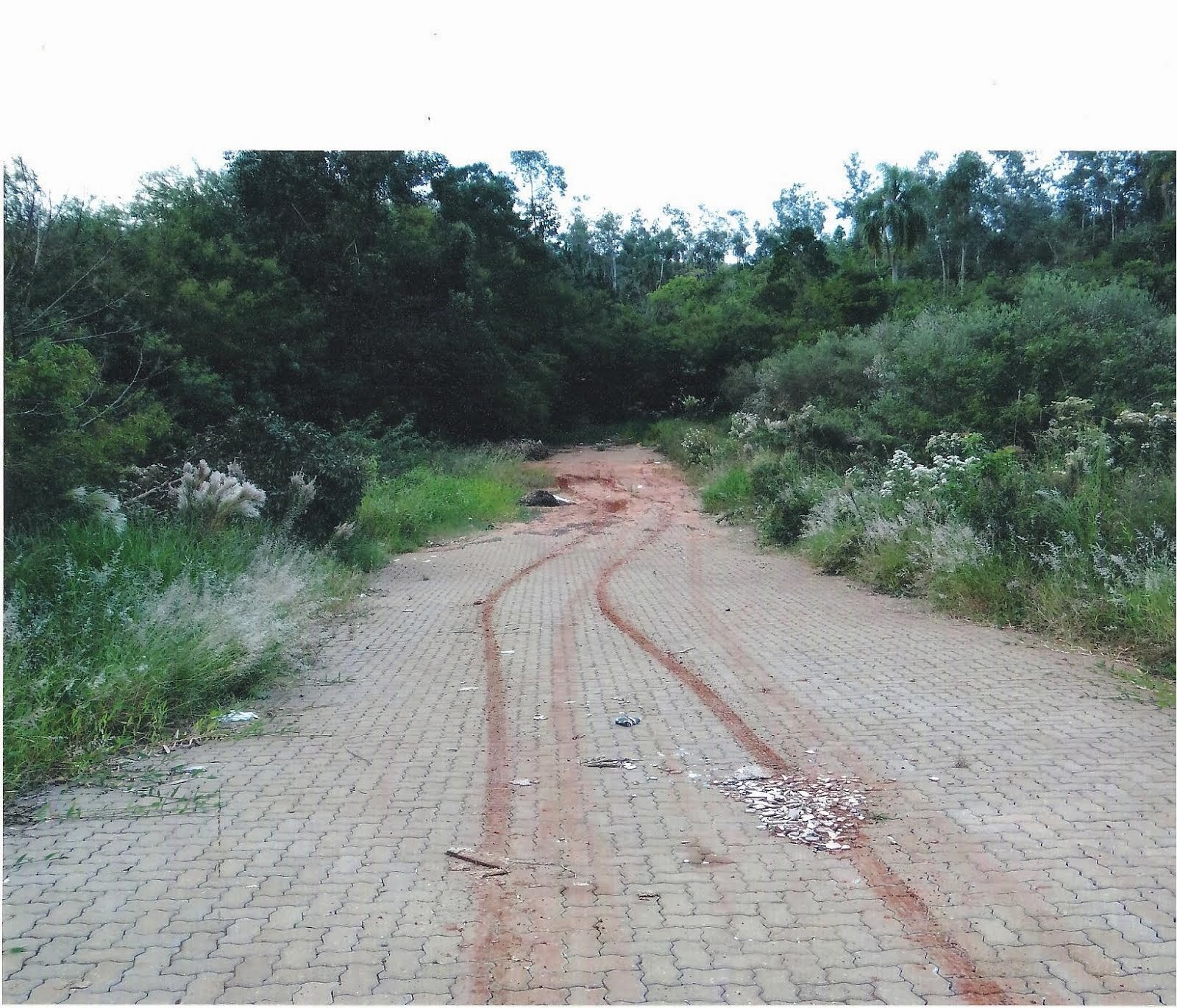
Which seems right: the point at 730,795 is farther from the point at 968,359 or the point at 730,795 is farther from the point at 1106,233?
the point at 1106,233

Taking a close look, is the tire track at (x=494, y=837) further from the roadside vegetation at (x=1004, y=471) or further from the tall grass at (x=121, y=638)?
the roadside vegetation at (x=1004, y=471)

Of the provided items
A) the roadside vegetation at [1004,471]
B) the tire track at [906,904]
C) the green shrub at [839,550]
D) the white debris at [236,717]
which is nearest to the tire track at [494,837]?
the tire track at [906,904]

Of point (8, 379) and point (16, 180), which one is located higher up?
point (16, 180)

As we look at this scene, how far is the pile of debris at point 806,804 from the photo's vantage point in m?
4.23

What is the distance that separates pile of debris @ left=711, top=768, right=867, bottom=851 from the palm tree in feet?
153

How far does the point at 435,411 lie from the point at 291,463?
1881 centimetres

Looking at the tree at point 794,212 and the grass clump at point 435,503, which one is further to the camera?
the tree at point 794,212

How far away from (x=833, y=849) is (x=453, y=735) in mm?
2663

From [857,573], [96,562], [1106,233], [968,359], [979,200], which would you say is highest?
[979,200]

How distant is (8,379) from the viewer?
7.47m

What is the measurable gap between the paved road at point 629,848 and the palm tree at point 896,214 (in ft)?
147

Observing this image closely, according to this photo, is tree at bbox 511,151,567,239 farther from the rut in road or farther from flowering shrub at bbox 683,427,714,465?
the rut in road

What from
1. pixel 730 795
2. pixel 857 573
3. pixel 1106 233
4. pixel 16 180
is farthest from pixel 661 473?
pixel 1106 233

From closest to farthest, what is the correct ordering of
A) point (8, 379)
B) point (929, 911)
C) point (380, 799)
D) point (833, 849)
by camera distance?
point (929, 911) < point (833, 849) < point (380, 799) < point (8, 379)
